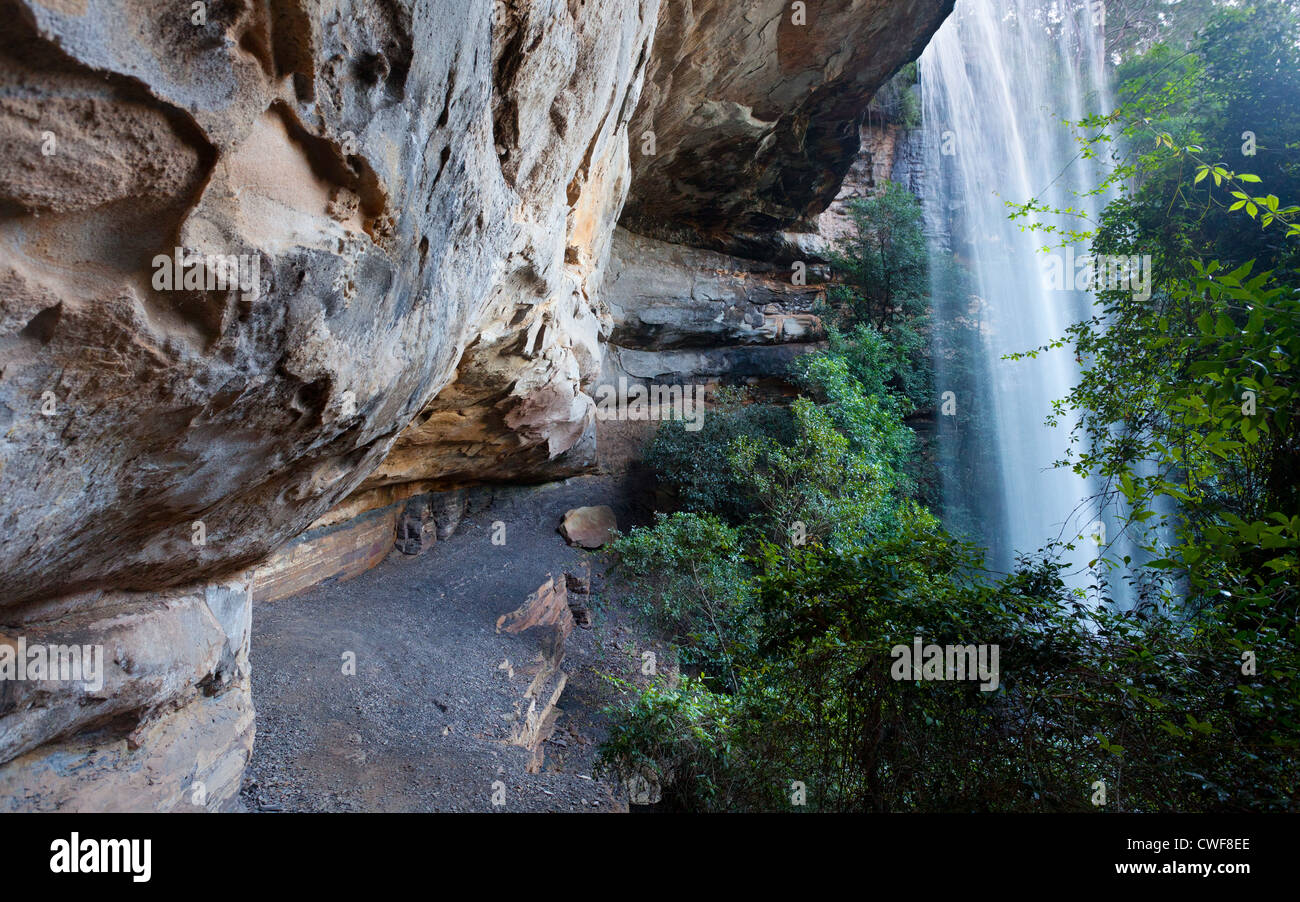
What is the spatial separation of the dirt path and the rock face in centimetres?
143

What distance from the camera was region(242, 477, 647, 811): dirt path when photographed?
5348 millimetres

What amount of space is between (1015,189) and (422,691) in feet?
69.4

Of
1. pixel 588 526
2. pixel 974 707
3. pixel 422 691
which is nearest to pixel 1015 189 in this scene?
pixel 588 526

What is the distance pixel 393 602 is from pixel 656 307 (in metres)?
8.38

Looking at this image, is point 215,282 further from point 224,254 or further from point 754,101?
point 754,101

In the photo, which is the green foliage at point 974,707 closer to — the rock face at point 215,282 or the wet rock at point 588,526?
the rock face at point 215,282

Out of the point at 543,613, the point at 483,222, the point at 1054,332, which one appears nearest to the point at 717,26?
the point at 483,222

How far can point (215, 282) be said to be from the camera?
2.36m

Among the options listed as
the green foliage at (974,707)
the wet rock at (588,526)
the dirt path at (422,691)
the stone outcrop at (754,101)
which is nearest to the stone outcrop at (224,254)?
the dirt path at (422,691)

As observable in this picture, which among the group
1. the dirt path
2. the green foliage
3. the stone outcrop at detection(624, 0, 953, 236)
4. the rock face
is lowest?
the dirt path

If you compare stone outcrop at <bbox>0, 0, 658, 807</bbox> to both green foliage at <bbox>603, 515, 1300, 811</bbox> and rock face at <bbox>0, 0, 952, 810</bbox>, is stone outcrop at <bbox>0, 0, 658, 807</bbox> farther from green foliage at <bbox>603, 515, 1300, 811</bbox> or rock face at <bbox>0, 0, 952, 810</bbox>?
green foliage at <bbox>603, 515, 1300, 811</bbox>

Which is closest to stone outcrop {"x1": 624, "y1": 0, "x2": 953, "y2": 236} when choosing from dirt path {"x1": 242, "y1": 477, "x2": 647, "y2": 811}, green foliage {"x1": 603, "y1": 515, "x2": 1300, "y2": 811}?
dirt path {"x1": 242, "y1": 477, "x2": 647, "y2": 811}

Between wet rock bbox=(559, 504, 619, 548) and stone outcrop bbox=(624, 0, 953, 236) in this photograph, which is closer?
stone outcrop bbox=(624, 0, 953, 236)

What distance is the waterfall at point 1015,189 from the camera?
17.7 metres
